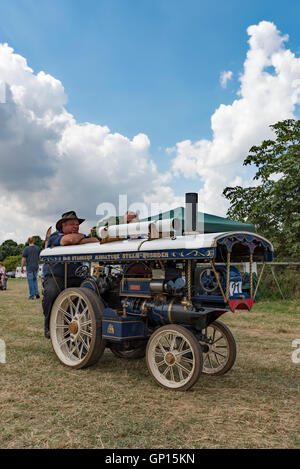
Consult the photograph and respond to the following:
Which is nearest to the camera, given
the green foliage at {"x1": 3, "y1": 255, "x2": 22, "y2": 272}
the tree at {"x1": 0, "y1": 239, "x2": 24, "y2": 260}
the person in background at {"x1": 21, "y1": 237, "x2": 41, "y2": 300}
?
the person in background at {"x1": 21, "y1": 237, "x2": 41, "y2": 300}

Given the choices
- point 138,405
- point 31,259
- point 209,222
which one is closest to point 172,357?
point 138,405

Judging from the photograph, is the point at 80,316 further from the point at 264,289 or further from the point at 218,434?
the point at 264,289

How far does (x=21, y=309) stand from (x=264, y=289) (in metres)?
7.14

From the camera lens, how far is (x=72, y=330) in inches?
202

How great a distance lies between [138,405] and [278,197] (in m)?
11.0

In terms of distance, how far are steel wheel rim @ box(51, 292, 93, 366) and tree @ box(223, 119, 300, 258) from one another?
8506 millimetres

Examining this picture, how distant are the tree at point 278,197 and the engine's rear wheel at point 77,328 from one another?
8.54 meters

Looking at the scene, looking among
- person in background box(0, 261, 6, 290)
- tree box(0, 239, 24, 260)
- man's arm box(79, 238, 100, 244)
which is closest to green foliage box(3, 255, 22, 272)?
tree box(0, 239, 24, 260)

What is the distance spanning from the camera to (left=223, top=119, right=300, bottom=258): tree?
514 inches

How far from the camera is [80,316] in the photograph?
5102mm

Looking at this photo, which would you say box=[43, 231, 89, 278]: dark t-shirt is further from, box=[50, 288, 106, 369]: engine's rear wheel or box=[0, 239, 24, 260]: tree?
box=[0, 239, 24, 260]: tree

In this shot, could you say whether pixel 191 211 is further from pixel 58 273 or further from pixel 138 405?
pixel 138 405
